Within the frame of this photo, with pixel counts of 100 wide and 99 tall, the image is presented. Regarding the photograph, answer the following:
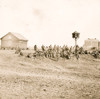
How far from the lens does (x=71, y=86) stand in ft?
34.6

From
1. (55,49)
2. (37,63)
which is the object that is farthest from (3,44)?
(37,63)

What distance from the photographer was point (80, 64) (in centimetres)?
1955

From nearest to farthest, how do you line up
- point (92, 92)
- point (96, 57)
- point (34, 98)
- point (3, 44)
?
point (34, 98) < point (92, 92) < point (96, 57) < point (3, 44)

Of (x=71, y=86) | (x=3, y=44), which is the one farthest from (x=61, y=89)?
(x=3, y=44)

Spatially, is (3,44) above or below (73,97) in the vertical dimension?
above

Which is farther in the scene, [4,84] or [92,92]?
[4,84]

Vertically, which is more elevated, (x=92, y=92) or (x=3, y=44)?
(x=3, y=44)

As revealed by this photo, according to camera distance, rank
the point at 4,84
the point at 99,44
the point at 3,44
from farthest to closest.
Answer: the point at 99,44
the point at 3,44
the point at 4,84

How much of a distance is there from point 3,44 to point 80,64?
39209mm

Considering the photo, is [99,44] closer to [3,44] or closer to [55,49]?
[3,44]

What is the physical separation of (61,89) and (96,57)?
45.6 feet

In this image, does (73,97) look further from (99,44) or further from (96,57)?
(99,44)

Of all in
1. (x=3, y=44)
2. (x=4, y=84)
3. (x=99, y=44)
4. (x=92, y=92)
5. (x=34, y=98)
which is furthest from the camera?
(x=99, y=44)

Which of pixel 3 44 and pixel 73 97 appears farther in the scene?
pixel 3 44
